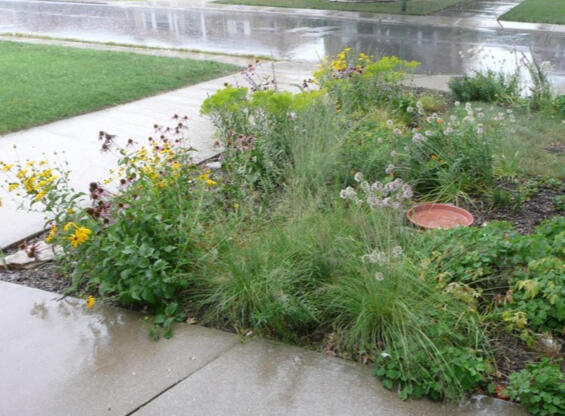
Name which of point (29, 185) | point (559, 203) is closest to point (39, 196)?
point (29, 185)

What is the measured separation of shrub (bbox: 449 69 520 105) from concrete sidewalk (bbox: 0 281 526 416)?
19.2ft

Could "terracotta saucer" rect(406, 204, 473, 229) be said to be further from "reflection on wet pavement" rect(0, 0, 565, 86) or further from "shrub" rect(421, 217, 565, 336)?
"reflection on wet pavement" rect(0, 0, 565, 86)

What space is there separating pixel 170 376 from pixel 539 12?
18885mm

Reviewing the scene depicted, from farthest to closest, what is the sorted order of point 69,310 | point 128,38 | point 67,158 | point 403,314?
point 128,38 → point 67,158 → point 69,310 → point 403,314

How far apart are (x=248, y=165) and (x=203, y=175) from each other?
2.50ft

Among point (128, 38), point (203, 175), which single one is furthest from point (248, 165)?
point (128, 38)

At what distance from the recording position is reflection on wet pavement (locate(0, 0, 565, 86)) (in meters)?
13.0

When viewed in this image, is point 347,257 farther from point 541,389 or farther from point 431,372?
point 541,389

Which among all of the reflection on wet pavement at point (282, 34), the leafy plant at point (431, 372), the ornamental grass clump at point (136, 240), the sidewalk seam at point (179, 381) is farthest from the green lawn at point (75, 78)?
the leafy plant at point (431, 372)

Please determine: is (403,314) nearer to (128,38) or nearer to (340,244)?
(340,244)

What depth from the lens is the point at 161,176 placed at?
4691 mm

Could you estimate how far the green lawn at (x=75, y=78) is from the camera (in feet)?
28.0

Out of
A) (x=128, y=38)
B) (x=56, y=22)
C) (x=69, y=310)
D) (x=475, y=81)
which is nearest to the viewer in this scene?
(x=69, y=310)

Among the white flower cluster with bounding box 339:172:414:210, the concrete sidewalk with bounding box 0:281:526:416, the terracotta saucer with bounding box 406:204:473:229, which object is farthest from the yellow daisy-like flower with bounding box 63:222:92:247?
the terracotta saucer with bounding box 406:204:473:229
